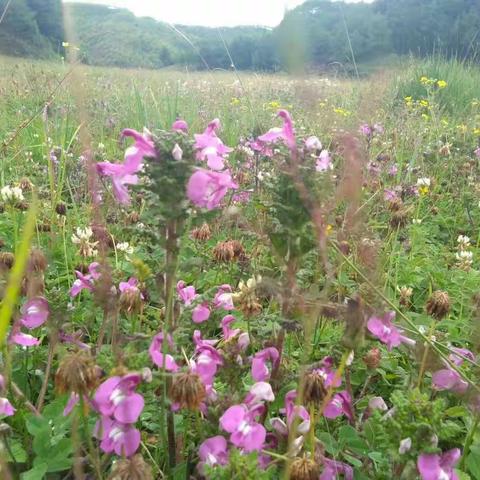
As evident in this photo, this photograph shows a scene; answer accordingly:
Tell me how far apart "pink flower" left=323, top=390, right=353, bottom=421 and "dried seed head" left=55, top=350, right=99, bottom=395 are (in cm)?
50

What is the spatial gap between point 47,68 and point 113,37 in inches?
267

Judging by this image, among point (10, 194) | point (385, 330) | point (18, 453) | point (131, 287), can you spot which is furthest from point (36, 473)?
point (10, 194)

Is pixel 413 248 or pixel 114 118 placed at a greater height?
pixel 114 118

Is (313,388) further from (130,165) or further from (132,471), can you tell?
(130,165)

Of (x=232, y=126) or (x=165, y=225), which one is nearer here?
(x=165, y=225)

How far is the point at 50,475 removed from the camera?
112 cm

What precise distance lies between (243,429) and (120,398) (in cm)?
21

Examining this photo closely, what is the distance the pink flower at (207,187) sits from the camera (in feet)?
3.16

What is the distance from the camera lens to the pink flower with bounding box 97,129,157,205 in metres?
1.01

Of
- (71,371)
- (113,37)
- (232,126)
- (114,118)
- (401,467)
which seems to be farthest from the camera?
(114,118)

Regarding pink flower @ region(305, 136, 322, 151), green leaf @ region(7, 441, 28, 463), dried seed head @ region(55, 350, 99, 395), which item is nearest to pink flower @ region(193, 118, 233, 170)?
pink flower @ region(305, 136, 322, 151)

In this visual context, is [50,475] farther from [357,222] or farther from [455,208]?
[455,208]

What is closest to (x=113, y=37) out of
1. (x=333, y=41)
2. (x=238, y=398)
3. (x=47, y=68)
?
(x=333, y=41)

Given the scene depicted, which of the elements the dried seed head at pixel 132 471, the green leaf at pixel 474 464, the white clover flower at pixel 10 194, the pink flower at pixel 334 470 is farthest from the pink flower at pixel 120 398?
the white clover flower at pixel 10 194
